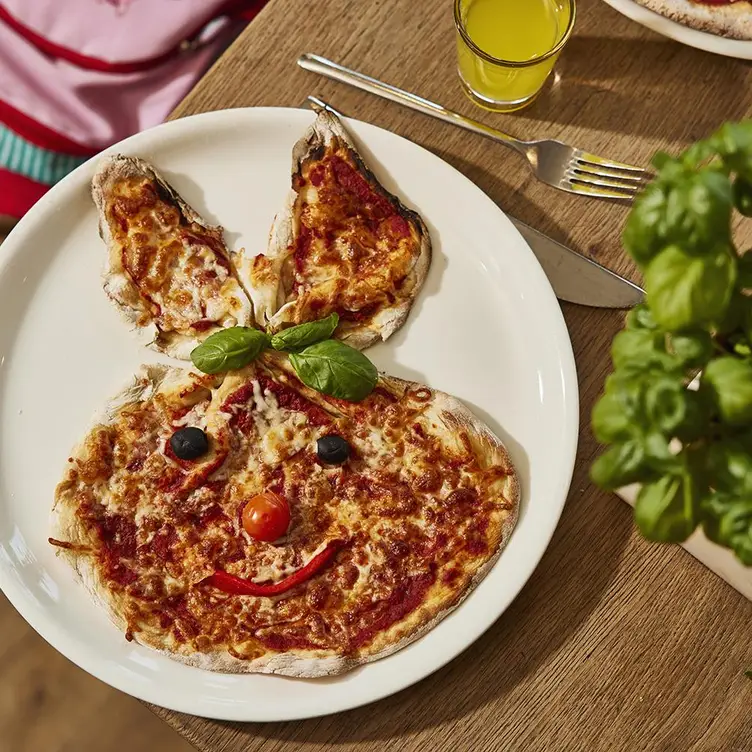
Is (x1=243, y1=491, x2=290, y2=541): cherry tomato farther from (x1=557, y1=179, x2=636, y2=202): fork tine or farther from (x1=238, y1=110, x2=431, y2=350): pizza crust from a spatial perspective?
(x1=557, y1=179, x2=636, y2=202): fork tine

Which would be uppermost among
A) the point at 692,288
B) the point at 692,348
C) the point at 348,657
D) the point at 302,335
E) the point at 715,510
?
the point at 692,288

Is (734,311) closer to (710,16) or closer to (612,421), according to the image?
(612,421)

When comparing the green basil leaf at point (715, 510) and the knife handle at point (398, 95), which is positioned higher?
the knife handle at point (398, 95)

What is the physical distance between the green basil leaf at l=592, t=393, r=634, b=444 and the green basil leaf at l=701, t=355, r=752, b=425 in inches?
6.0

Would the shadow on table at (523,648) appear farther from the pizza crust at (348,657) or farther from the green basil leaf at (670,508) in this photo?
the green basil leaf at (670,508)

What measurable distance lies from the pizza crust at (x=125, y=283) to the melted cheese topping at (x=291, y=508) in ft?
0.51

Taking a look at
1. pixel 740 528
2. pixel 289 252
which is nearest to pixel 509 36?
pixel 289 252

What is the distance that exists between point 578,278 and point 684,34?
2.90ft

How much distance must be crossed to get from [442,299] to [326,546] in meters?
0.89

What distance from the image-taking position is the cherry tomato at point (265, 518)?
2498mm

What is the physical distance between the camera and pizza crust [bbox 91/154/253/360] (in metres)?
2.71

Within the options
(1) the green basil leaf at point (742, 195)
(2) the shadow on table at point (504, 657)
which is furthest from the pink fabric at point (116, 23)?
(1) the green basil leaf at point (742, 195)

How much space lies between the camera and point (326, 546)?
2572 mm

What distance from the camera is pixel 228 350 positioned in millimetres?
2535
